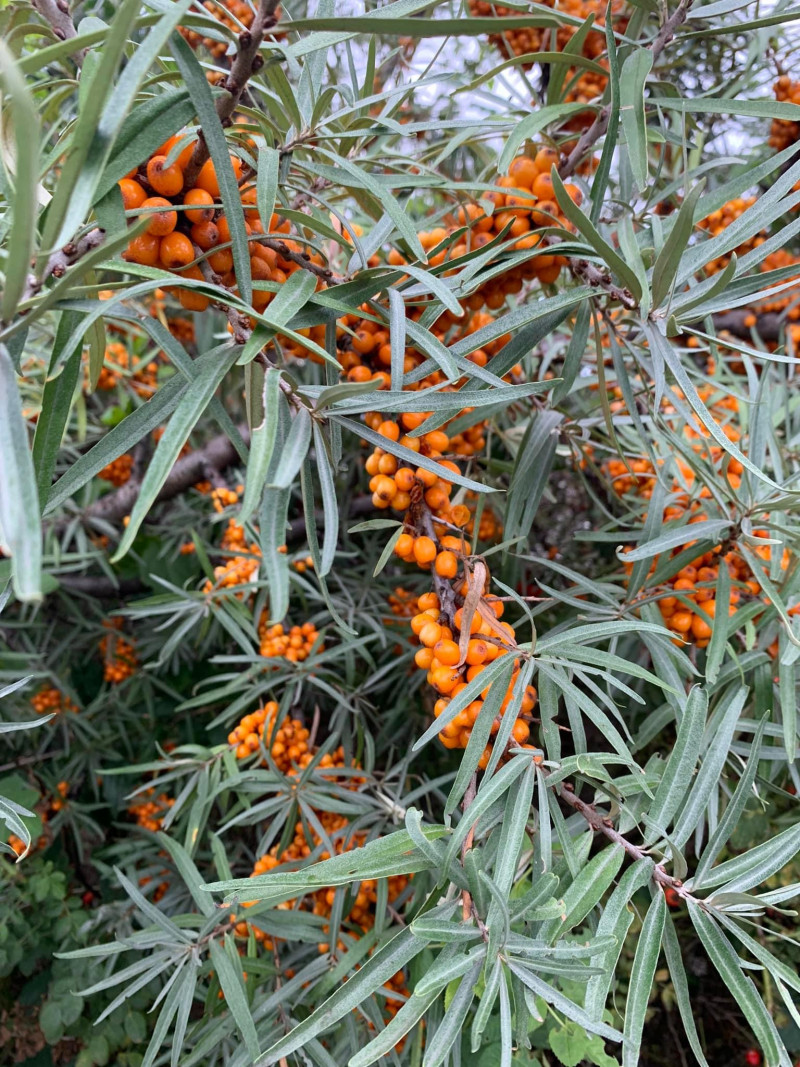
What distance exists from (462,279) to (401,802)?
0.70m

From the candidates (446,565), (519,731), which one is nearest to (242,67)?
(446,565)

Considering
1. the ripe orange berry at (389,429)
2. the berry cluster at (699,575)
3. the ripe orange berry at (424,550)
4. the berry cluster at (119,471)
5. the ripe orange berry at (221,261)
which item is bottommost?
the berry cluster at (119,471)

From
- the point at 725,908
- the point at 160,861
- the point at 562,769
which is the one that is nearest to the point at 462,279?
the point at 562,769

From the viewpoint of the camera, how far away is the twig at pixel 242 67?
1.30 ft

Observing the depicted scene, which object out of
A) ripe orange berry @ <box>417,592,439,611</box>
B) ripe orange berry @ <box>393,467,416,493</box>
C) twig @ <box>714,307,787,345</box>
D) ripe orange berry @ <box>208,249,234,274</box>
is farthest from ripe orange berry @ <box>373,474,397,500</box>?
twig @ <box>714,307,787,345</box>

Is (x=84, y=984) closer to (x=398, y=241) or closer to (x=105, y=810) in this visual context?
(x=105, y=810)

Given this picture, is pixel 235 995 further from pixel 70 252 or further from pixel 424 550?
pixel 70 252

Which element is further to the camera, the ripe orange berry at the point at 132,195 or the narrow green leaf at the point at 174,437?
the ripe orange berry at the point at 132,195

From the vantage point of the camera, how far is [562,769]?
53cm

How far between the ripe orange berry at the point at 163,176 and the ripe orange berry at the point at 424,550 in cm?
37

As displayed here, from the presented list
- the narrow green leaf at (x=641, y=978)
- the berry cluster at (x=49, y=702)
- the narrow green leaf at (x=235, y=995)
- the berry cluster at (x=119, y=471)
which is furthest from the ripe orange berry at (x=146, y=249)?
the berry cluster at (x=49, y=702)

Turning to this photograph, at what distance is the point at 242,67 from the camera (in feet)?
1.39

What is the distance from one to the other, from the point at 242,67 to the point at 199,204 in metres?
0.09

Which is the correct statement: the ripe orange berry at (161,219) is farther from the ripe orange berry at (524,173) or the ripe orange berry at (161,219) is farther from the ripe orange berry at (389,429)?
the ripe orange berry at (524,173)
